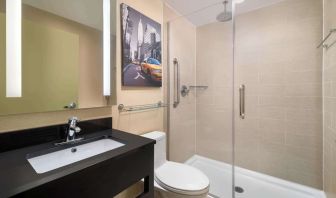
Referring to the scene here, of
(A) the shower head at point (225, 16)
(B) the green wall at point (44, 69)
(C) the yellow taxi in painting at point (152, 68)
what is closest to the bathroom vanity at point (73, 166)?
(B) the green wall at point (44, 69)

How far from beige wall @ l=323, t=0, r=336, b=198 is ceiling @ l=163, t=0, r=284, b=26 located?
664 millimetres

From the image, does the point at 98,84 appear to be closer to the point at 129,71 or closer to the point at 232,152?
the point at 129,71

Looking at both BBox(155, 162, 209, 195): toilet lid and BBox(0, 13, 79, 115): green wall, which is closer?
BBox(0, 13, 79, 115): green wall

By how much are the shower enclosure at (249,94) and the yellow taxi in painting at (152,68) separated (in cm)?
29

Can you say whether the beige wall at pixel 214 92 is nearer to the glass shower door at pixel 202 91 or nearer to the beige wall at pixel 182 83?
the glass shower door at pixel 202 91

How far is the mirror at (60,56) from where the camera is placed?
96 cm

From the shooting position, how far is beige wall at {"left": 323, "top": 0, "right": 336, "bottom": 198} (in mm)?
1389

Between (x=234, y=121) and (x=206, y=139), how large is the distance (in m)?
0.55

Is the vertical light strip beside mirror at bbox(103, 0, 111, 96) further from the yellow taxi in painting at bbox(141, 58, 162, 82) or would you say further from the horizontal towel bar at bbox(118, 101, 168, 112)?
the yellow taxi in painting at bbox(141, 58, 162, 82)

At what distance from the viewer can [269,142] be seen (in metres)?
2.12

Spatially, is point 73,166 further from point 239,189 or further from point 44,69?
point 239,189

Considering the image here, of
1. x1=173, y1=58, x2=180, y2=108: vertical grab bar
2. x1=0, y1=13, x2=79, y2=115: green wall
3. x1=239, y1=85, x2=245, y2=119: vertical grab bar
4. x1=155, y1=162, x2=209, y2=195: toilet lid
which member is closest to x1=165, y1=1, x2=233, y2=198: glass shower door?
x1=173, y1=58, x2=180, y2=108: vertical grab bar

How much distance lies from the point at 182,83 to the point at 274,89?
3.94 ft

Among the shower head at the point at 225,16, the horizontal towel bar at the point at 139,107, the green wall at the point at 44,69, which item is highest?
the shower head at the point at 225,16
